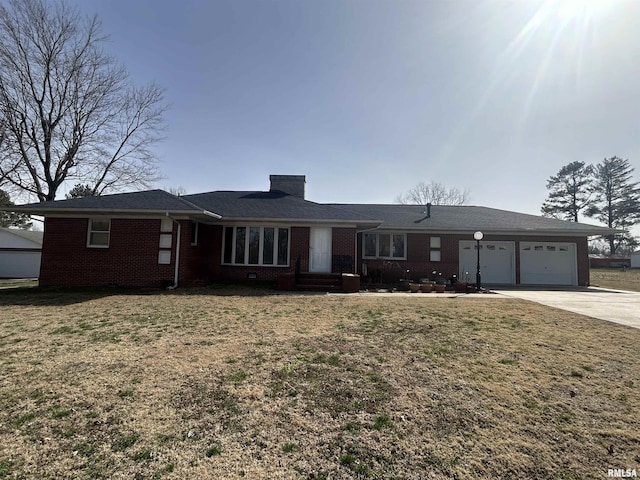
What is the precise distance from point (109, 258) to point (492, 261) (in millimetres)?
17829

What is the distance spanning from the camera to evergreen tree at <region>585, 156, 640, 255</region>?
40312 millimetres

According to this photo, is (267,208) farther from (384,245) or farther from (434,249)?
(434,249)

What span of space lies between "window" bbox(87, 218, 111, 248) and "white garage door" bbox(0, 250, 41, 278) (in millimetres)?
13393

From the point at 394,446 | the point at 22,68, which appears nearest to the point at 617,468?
the point at 394,446

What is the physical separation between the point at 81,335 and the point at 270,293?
6.27m

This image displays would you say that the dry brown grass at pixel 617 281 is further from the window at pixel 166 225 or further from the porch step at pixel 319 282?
the window at pixel 166 225

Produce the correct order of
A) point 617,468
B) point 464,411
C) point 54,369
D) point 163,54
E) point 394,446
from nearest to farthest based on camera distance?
point 617,468 < point 394,446 < point 464,411 < point 54,369 < point 163,54

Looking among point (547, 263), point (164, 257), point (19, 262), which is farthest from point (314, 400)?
point (19, 262)

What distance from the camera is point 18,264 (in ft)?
70.5

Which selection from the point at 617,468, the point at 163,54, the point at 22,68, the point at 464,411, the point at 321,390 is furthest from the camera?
the point at 22,68

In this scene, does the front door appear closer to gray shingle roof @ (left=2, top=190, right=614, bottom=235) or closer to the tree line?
gray shingle roof @ (left=2, top=190, right=614, bottom=235)

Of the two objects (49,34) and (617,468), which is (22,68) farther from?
(617,468)

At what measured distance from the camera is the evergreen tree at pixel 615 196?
1587 inches

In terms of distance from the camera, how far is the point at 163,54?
1287 centimetres
